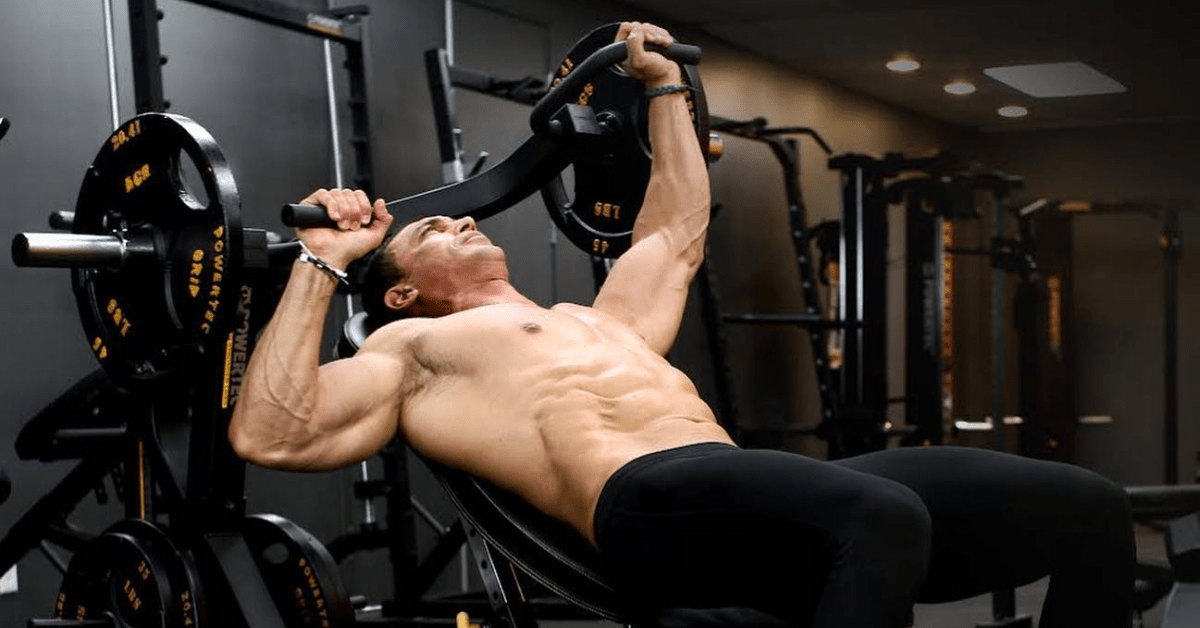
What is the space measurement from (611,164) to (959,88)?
5876 mm

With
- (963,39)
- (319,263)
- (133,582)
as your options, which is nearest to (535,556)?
(319,263)

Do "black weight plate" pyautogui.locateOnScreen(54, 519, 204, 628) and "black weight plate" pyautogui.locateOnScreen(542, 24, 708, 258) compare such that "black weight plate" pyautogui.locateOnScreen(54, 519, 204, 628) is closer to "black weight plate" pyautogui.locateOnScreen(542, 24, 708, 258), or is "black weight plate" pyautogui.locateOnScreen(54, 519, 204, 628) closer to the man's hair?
the man's hair

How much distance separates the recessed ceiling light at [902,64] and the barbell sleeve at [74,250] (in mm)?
5569

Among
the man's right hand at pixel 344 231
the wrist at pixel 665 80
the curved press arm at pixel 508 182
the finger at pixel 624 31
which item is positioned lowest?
the man's right hand at pixel 344 231

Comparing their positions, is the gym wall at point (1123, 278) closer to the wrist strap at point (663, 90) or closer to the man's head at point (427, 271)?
the wrist strap at point (663, 90)

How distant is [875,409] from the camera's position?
653 cm

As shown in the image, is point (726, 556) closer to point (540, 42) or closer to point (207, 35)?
point (207, 35)

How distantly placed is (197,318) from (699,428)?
684 mm

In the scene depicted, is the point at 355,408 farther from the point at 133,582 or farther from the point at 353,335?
the point at 133,582

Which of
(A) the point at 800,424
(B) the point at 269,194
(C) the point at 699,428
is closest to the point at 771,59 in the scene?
(A) the point at 800,424

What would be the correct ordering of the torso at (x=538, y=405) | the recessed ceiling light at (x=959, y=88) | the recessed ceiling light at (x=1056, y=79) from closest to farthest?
1. the torso at (x=538, y=405)
2. the recessed ceiling light at (x=1056, y=79)
3. the recessed ceiling light at (x=959, y=88)

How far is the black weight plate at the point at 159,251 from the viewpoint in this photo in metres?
2.03

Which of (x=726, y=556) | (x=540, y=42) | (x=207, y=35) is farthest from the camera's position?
(x=540, y=42)

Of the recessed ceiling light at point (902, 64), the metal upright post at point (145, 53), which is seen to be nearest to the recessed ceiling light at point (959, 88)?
the recessed ceiling light at point (902, 64)
